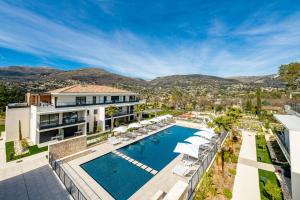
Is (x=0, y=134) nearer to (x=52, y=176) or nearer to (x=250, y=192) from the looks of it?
(x=52, y=176)

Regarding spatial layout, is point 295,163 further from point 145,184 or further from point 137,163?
point 137,163

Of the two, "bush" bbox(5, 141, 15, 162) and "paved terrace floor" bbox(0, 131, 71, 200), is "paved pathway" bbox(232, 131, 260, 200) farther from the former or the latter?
"bush" bbox(5, 141, 15, 162)

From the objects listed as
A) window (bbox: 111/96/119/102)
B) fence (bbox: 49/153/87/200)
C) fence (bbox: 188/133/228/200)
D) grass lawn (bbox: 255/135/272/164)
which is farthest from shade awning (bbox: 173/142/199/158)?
window (bbox: 111/96/119/102)

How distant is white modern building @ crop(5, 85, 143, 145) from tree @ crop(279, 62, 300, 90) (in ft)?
90.6

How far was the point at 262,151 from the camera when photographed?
1942 cm

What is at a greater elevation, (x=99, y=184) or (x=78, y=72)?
(x=78, y=72)

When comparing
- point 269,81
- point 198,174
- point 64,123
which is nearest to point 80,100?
point 64,123

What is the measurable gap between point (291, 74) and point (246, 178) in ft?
61.2

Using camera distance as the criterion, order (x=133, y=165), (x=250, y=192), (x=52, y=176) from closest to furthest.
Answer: (x=250, y=192) < (x=52, y=176) < (x=133, y=165)

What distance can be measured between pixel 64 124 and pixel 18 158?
20.8 ft

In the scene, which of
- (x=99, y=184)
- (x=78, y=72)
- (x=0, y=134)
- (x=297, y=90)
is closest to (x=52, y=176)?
(x=99, y=184)

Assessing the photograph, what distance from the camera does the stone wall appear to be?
1539 cm

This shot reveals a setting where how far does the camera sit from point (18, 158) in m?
15.9

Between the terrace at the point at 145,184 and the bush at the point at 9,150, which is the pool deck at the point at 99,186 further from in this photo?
the bush at the point at 9,150
